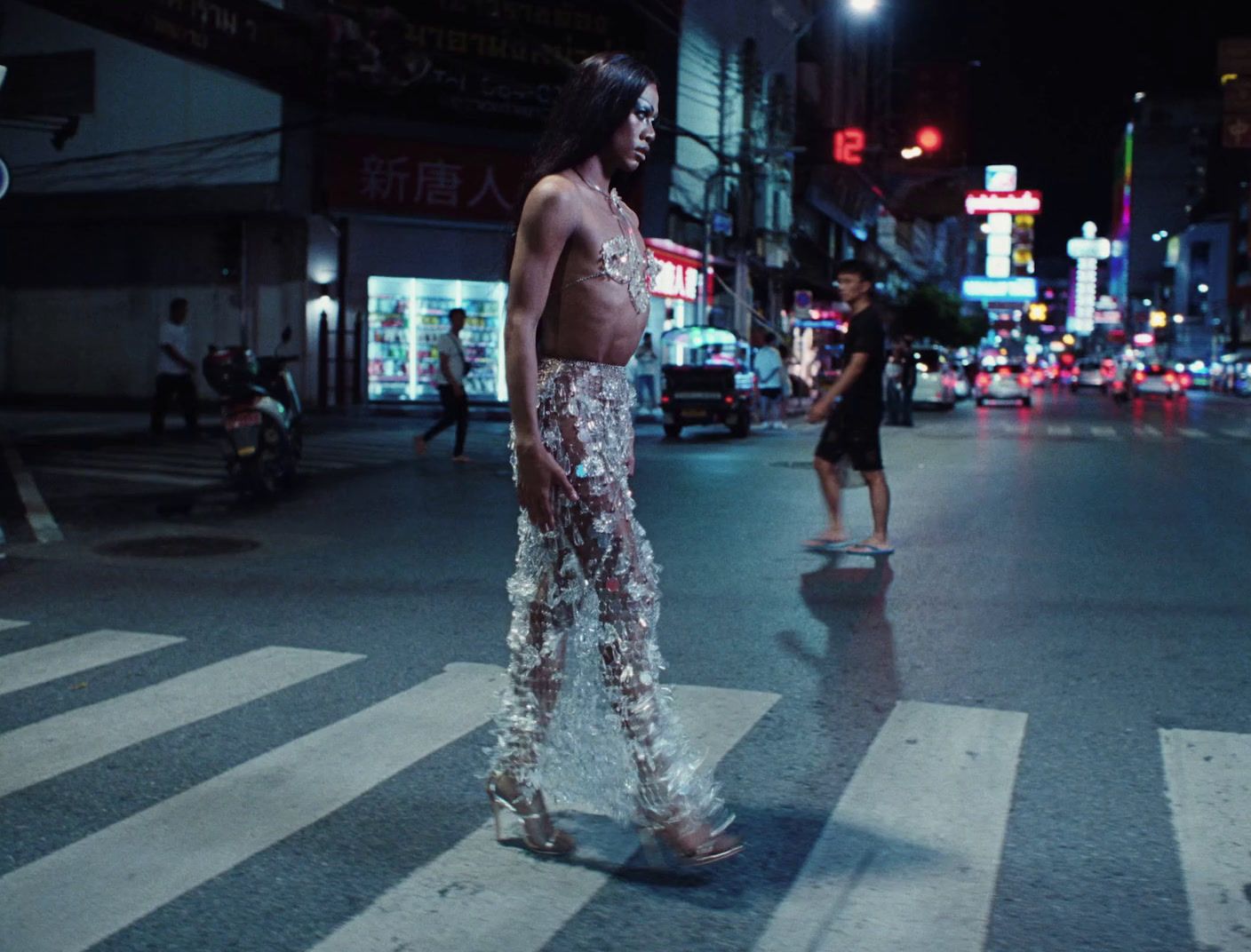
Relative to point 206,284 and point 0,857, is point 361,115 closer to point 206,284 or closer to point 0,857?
point 206,284

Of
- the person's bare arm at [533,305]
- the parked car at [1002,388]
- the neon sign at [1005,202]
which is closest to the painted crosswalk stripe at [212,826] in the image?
the person's bare arm at [533,305]

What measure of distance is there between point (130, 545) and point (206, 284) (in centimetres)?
2052

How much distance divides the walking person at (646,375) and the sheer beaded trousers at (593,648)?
82.8 feet

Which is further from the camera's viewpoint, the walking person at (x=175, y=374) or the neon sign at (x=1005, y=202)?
the neon sign at (x=1005, y=202)

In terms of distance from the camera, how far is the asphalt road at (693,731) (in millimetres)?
3342

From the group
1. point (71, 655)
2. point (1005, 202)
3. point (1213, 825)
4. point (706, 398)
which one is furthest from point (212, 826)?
point (1005, 202)

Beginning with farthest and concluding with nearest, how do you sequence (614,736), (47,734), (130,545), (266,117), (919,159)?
(919,159), (266,117), (130,545), (47,734), (614,736)

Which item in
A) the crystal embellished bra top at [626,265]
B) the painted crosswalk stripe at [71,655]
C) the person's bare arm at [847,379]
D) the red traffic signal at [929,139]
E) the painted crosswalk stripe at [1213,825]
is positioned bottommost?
the painted crosswalk stripe at [71,655]

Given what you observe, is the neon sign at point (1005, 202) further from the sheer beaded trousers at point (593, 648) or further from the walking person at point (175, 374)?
the sheer beaded trousers at point (593, 648)

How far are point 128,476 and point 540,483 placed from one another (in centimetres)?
1176

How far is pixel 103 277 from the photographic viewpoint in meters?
30.1

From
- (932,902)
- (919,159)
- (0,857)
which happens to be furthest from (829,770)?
(919,159)

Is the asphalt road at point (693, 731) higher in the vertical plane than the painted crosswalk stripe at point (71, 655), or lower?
higher

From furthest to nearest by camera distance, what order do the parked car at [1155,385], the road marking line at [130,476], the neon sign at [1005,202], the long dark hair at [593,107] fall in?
1. the neon sign at [1005,202]
2. the parked car at [1155,385]
3. the road marking line at [130,476]
4. the long dark hair at [593,107]
